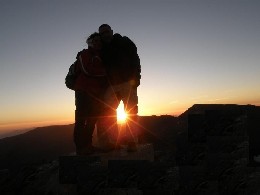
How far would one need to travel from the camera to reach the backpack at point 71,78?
6.80 meters

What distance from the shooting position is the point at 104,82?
6887mm

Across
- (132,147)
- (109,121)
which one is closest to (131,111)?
(109,121)

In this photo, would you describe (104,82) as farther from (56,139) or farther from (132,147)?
(56,139)

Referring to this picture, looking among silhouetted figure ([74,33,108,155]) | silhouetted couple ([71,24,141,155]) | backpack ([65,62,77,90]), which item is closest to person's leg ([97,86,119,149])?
silhouetted couple ([71,24,141,155])

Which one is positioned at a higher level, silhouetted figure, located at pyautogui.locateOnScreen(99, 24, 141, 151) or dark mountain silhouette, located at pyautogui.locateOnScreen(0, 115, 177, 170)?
silhouetted figure, located at pyautogui.locateOnScreen(99, 24, 141, 151)

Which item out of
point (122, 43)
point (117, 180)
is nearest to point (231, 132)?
point (117, 180)

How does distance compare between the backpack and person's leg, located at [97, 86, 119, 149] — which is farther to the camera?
person's leg, located at [97, 86, 119, 149]

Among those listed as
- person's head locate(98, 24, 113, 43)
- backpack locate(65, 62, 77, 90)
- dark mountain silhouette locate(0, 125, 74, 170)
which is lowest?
dark mountain silhouette locate(0, 125, 74, 170)

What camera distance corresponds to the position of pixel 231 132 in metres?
5.44

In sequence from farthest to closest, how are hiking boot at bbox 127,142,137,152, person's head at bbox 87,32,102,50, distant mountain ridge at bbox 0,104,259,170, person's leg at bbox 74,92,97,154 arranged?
distant mountain ridge at bbox 0,104,259,170
hiking boot at bbox 127,142,137,152
person's leg at bbox 74,92,97,154
person's head at bbox 87,32,102,50

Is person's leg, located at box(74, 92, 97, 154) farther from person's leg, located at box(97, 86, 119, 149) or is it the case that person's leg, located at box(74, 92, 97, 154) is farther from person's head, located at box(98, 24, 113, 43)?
person's head, located at box(98, 24, 113, 43)

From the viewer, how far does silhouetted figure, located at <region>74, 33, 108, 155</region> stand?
662 centimetres

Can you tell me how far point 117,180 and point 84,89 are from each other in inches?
97.3

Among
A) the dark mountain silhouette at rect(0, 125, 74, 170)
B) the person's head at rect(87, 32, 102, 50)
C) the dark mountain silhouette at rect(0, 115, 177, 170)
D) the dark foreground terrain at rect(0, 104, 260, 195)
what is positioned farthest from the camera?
the dark mountain silhouette at rect(0, 125, 74, 170)
